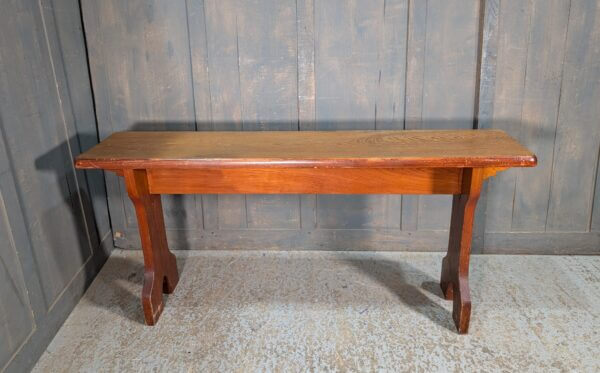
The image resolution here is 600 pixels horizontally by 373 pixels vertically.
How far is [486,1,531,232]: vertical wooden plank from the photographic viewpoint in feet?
7.88

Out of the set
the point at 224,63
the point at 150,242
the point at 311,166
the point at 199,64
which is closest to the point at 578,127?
the point at 311,166

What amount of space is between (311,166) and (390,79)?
875 millimetres

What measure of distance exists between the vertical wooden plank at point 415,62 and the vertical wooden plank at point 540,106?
0.50 metres

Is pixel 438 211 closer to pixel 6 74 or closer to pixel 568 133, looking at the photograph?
pixel 568 133

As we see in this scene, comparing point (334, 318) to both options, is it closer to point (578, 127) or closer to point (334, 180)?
point (334, 180)

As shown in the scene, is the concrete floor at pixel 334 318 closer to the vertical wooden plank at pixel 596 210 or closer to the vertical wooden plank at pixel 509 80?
the vertical wooden plank at pixel 596 210

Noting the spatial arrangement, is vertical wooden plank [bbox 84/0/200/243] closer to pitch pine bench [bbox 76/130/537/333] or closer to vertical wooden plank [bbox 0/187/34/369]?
pitch pine bench [bbox 76/130/537/333]

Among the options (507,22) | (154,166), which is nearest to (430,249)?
(507,22)

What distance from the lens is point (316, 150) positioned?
2021 mm

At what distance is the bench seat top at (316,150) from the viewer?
188 centimetres

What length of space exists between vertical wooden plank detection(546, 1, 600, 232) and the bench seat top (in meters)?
0.55

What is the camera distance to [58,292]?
88.5 inches

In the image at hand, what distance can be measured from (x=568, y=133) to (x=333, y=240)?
130 centimetres

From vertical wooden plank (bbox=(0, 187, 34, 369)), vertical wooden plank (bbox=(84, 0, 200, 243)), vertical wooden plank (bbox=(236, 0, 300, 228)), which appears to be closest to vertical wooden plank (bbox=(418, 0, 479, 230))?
vertical wooden plank (bbox=(236, 0, 300, 228))
